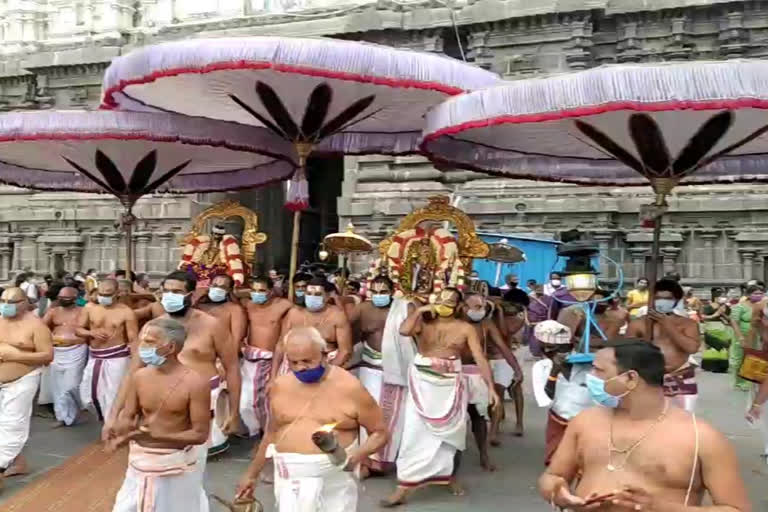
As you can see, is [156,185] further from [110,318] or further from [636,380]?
[636,380]

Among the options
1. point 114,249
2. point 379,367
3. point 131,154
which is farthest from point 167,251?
point 379,367

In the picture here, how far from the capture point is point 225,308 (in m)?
7.09

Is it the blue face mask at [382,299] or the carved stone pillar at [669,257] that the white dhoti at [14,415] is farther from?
the carved stone pillar at [669,257]

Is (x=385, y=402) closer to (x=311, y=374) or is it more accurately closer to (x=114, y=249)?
(x=311, y=374)

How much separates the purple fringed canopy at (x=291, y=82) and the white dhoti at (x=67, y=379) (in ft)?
8.64

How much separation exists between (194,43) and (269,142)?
2.09 meters

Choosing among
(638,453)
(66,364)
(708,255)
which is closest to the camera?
(638,453)

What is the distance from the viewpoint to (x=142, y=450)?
13.1 ft

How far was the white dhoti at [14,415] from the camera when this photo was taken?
20.1 feet

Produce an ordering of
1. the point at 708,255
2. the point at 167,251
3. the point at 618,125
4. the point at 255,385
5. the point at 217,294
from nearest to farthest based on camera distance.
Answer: the point at 618,125
the point at 217,294
the point at 255,385
the point at 708,255
the point at 167,251

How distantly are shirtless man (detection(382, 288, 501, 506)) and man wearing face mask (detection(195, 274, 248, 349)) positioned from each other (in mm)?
1742

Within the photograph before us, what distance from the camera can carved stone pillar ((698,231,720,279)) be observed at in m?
14.2

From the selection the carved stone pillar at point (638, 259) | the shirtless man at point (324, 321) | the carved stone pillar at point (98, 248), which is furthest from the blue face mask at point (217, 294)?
the carved stone pillar at point (98, 248)

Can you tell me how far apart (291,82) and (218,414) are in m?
2.76
